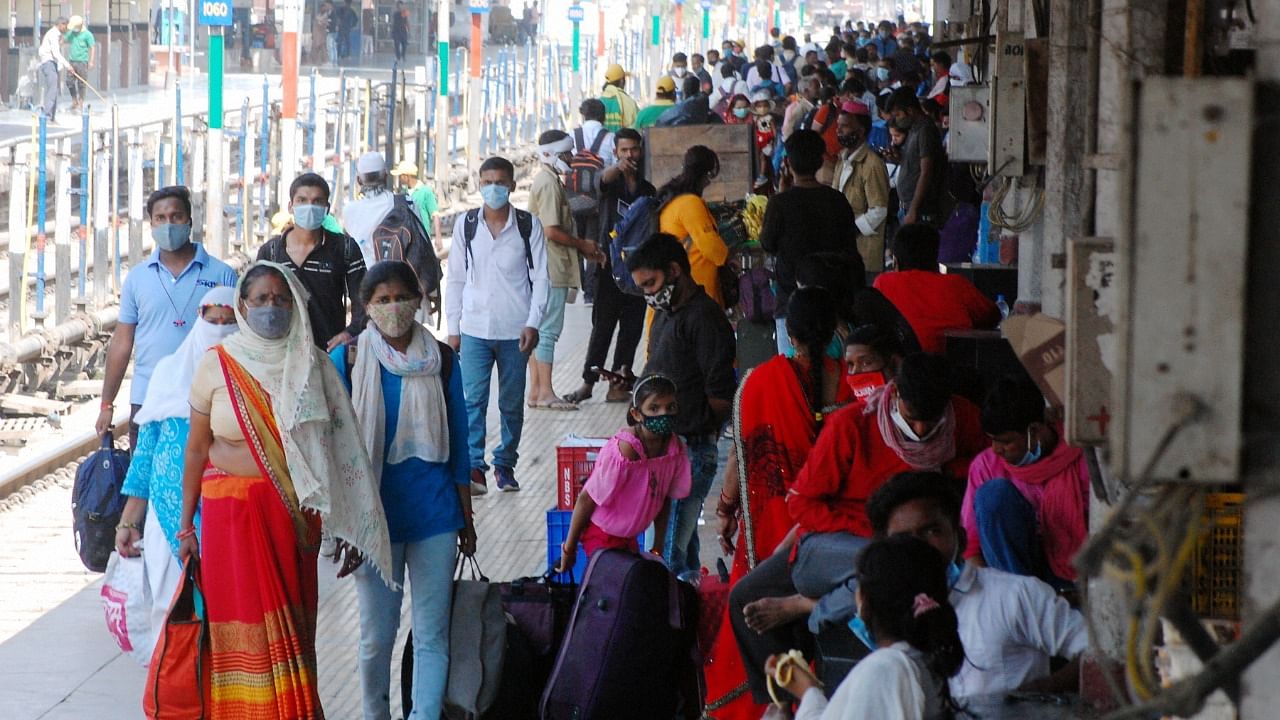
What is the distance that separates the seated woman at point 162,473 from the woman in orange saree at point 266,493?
11.3 inches

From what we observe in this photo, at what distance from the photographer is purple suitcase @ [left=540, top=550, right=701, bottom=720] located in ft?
18.1

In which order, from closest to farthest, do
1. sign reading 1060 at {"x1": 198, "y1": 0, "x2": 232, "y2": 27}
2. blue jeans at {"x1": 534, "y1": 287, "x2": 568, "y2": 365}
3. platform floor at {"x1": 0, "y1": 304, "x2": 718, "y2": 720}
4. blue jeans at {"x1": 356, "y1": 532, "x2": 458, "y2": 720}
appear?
blue jeans at {"x1": 356, "y1": 532, "x2": 458, "y2": 720} < platform floor at {"x1": 0, "y1": 304, "x2": 718, "y2": 720} < blue jeans at {"x1": 534, "y1": 287, "x2": 568, "y2": 365} < sign reading 1060 at {"x1": 198, "y1": 0, "x2": 232, "y2": 27}

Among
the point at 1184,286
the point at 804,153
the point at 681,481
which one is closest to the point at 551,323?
the point at 804,153

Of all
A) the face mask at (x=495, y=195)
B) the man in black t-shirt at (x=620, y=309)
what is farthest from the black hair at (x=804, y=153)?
the man in black t-shirt at (x=620, y=309)

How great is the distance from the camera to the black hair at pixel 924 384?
505cm

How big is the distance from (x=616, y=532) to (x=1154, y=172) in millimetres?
3395

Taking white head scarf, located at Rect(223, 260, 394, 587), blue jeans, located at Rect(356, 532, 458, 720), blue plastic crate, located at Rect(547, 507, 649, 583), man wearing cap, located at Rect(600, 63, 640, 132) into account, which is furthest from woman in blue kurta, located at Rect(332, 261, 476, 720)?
man wearing cap, located at Rect(600, 63, 640, 132)

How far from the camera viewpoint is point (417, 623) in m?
5.80

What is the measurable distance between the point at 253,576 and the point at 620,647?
1108 mm

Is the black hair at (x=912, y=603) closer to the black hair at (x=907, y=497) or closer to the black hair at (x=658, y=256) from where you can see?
the black hair at (x=907, y=497)

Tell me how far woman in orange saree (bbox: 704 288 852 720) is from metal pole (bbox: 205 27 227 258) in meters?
9.18

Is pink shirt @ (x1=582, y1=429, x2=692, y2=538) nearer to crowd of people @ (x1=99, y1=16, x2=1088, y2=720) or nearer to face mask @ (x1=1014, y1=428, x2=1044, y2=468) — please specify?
crowd of people @ (x1=99, y1=16, x2=1088, y2=720)

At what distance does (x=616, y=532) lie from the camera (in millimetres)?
6086

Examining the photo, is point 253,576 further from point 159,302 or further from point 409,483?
point 159,302
